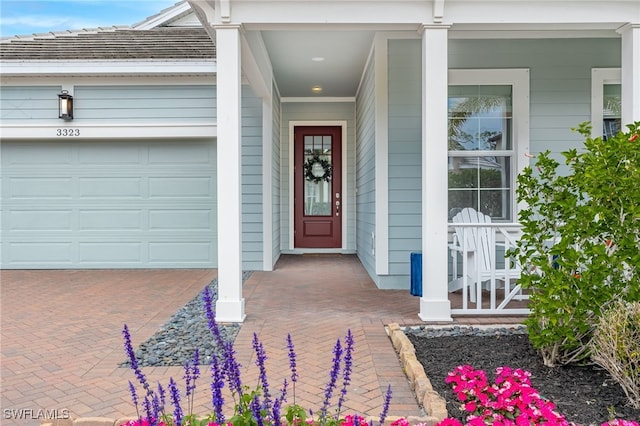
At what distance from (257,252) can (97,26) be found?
5.21 m

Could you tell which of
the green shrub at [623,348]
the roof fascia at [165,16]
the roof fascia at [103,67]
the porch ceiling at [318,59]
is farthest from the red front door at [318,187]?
the green shrub at [623,348]

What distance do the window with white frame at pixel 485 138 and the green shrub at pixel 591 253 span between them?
8.43ft

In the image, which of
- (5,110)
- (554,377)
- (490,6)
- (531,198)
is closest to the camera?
(554,377)

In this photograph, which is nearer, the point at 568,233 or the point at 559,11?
the point at 568,233

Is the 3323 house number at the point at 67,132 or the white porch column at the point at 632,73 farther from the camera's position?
the 3323 house number at the point at 67,132

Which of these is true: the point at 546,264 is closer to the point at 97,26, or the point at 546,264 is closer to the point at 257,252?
the point at 257,252

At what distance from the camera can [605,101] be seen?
530 cm

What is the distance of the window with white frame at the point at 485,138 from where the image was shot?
5172mm

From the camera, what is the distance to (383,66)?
16.9 feet

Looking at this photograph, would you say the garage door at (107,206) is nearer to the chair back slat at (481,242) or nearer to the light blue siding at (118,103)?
the light blue siding at (118,103)

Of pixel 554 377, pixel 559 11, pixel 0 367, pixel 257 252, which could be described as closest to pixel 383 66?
pixel 559 11

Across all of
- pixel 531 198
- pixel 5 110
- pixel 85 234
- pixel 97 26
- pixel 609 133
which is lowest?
pixel 85 234

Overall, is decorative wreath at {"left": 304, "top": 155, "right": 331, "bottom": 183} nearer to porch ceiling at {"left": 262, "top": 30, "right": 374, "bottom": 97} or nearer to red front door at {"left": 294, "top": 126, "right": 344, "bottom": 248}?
red front door at {"left": 294, "top": 126, "right": 344, "bottom": 248}

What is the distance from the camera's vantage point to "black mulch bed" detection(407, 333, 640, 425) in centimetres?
209
